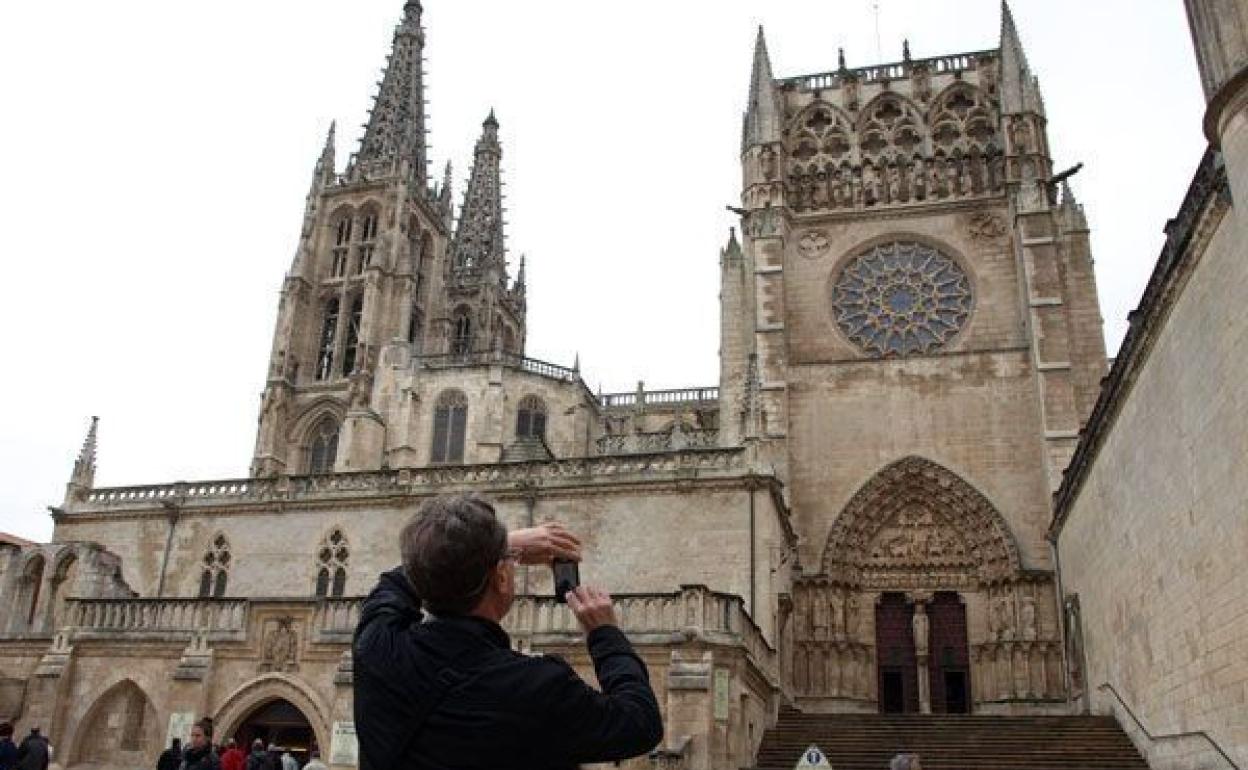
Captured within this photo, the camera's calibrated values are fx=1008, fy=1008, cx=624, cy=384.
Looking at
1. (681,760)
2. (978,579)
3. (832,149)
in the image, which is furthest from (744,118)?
(681,760)

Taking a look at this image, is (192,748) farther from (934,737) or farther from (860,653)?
(860,653)

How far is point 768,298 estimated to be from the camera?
28328 millimetres

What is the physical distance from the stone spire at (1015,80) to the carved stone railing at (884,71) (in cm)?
111

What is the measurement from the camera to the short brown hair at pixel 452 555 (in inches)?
86.2

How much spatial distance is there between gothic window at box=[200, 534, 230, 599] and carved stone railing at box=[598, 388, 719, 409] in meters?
19.8

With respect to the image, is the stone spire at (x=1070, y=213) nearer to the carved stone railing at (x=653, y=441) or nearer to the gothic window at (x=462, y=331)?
the carved stone railing at (x=653, y=441)

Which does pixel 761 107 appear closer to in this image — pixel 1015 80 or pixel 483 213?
pixel 1015 80

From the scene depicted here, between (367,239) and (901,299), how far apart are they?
1161 inches

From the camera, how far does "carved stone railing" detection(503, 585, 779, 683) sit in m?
17.0

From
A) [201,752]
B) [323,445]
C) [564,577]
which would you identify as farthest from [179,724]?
[323,445]

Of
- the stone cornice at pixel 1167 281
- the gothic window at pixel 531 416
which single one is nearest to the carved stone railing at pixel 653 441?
the gothic window at pixel 531 416

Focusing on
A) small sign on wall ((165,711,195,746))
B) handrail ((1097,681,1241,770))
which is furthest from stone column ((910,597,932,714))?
small sign on wall ((165,711,195,746))

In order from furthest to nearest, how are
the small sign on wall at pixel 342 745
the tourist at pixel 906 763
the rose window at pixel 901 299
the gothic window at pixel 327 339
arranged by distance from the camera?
the gothic window at pixel 327 339 → the rose window at pixel 901 299 → the small sign on wall at pixel 342 745 → the tourist at pixel 906 763

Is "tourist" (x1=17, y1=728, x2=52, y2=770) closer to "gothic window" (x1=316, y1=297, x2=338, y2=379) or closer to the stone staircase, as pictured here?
the stone staircase
